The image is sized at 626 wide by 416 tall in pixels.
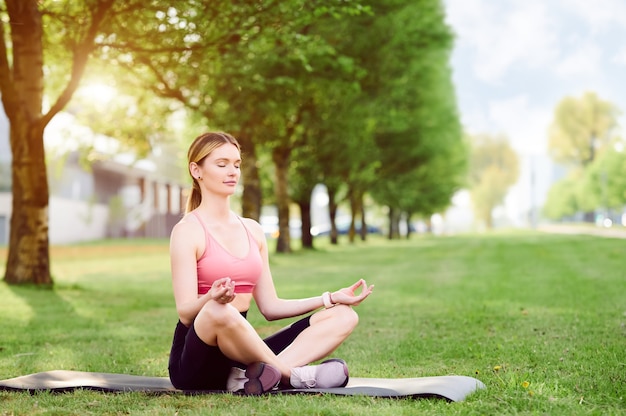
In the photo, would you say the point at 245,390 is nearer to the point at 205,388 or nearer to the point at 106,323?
the point at 205,388

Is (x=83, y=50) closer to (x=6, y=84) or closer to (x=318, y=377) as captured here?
(x=6, y=84)

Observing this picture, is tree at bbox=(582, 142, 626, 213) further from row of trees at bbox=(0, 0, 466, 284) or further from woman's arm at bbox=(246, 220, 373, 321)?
woman's arm at bbox=(246, 220, 373, 321)

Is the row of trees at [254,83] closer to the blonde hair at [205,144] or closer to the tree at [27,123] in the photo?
the tree at [27,123]

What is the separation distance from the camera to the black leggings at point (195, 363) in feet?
16.0

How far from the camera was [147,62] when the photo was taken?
1697 cm

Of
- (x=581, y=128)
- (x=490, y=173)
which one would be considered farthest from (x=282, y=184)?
(x=490, y=173)

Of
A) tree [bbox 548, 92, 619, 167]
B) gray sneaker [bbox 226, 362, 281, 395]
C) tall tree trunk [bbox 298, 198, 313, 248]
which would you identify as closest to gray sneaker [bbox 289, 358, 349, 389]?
gray sneaker [bbox 226, 362, 281, 395]

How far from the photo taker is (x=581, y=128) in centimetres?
8819

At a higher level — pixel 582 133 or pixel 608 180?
pixel 582 133

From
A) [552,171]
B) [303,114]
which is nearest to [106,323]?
[303,114]

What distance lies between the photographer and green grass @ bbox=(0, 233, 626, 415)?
476 centimetres

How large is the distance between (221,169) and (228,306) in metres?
0.87

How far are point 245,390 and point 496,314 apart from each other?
5.46 metres

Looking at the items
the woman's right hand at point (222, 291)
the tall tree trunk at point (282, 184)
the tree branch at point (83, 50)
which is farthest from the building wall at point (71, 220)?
A: the woman's right hand at point (222, 291)
